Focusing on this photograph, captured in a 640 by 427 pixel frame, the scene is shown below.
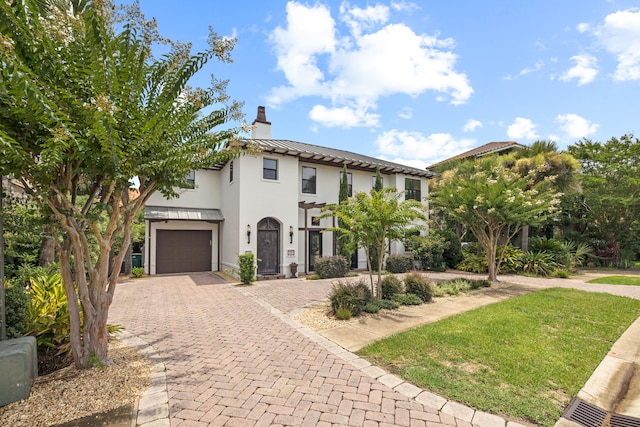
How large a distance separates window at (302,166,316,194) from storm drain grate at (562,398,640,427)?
13.4 m

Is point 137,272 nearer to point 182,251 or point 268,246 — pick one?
point 182,251

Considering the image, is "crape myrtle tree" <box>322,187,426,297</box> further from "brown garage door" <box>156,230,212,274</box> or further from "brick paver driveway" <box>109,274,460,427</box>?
"brown garage door" <box>156,230,212,274</box>

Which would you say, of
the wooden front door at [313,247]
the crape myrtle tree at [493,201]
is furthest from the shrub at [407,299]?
the wooden front door at [313,247]

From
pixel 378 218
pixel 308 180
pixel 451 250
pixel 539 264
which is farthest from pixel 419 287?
pixel 539 264

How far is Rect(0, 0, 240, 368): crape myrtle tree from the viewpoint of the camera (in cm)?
307

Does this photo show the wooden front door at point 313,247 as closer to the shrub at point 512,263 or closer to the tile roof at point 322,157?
the tile roof at point 322,157

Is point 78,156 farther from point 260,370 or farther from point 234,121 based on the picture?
point 260,370

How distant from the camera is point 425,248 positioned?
16.5 meters

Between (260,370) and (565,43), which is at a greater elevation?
(565,43)

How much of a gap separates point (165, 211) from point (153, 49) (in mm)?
12128

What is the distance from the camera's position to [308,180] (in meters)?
15.9

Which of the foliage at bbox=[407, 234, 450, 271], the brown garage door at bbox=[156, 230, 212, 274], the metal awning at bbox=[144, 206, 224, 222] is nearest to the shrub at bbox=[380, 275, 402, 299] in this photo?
the foliage at bbox=[407, 234, 450, 271]

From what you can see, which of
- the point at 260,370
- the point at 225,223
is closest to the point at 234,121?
the point at 260,370

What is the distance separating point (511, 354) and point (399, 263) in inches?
448
